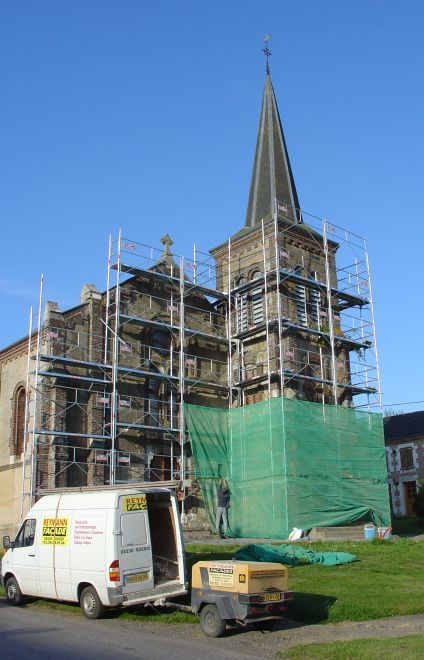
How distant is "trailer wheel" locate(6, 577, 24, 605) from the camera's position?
13797 mm

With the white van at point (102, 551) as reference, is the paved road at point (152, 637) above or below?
below

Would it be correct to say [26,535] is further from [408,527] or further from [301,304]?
[408,527]

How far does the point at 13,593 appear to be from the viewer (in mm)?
13914

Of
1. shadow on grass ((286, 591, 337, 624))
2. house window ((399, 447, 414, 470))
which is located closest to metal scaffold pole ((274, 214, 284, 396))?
shadow on grass ((286, 591, 337, 624))

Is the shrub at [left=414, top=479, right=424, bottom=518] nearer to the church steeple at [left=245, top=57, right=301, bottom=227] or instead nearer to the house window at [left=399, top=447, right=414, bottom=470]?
the house window at [left=399, top=447, right=414, bottom=470]

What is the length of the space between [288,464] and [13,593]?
14.5 metres

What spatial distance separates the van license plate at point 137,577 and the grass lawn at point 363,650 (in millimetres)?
3361

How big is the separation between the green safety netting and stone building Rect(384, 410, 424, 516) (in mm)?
17612

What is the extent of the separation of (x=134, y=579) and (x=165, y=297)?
19.9 metres

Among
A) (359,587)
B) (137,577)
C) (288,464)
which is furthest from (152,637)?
(288,464)

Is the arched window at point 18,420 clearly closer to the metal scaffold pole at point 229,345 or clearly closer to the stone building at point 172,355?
the stone building at point 172,355

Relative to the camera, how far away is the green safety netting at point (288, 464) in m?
26.5

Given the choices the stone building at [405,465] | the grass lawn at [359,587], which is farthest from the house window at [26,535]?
the stone building at [405,465]

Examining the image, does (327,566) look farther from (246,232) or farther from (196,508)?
(246,232)
